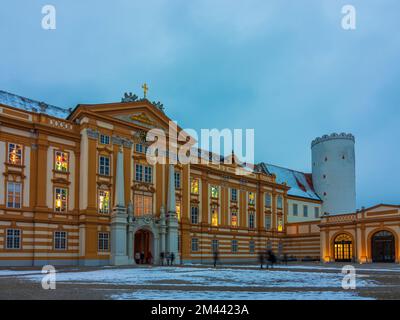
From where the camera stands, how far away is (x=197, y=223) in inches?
2280

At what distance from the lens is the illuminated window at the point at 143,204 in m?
49.1

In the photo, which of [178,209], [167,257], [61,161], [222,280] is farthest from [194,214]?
[222,280]

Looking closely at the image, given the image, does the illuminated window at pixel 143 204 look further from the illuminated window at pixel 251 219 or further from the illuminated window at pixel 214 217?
the illuminated window at pixel 251 219

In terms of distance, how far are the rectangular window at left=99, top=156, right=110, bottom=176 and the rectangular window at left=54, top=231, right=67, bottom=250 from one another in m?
6.92

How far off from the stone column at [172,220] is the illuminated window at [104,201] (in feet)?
24.0

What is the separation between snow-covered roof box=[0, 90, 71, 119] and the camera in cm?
4634

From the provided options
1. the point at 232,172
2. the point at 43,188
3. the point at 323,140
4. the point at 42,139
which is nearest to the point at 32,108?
the point at 42,139

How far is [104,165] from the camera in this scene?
47000 mm

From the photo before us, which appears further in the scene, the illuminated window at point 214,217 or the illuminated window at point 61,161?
the illuminated window at point 214,217

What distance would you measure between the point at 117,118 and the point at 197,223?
17456mm

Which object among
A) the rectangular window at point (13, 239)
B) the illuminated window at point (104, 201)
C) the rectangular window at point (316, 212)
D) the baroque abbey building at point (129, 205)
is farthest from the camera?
the rectangular window at point (316, 212)

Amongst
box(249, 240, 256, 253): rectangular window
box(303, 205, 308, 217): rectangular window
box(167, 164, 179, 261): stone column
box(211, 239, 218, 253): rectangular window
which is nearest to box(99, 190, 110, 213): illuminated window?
box(167, 164, 179, 261): stone column

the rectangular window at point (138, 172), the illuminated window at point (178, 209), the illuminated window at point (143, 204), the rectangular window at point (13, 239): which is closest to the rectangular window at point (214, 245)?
the illuminated window at point (178, 209)

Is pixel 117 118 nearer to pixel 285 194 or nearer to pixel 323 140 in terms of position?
pixel 285 194
